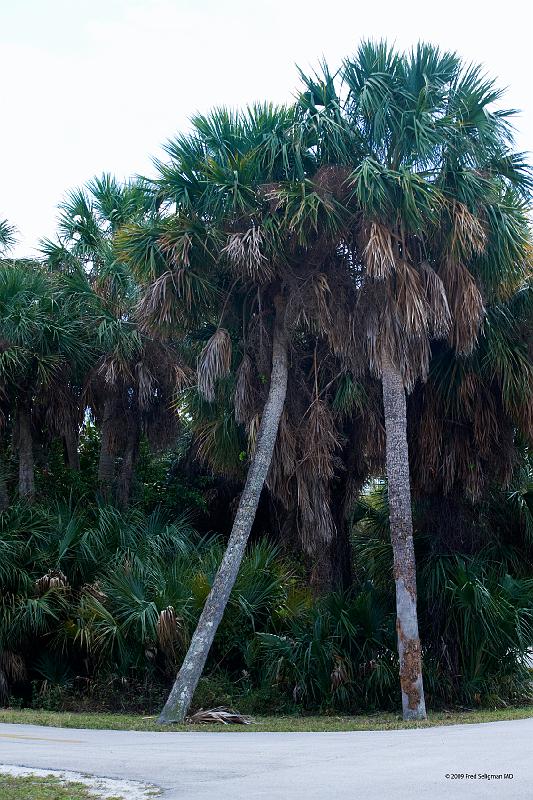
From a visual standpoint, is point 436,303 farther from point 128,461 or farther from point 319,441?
point 128,461

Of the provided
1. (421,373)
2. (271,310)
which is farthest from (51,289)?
(421,373)

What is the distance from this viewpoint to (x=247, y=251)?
1405cm

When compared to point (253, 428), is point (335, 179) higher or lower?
higher

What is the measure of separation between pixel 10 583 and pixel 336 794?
10.5 m

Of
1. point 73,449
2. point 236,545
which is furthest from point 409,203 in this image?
point 73,449

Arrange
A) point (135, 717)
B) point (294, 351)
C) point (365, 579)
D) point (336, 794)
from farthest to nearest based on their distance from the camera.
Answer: point (365, 579) → point (294, 351) → point (135, 717) → point (336, 794)

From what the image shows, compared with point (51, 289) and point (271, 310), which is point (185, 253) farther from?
point (51, 289)

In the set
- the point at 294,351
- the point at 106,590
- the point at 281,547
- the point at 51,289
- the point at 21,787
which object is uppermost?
the point at 51,289

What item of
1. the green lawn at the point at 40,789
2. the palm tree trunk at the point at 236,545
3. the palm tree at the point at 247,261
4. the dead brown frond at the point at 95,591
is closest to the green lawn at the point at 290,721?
the palm tree trunk at the point at 236,545

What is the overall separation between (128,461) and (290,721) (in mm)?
7812

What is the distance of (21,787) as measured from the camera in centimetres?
713

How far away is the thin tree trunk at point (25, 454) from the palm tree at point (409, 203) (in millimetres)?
7537

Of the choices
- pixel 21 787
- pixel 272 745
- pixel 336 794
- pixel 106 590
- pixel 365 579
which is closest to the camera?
pixel 336 794

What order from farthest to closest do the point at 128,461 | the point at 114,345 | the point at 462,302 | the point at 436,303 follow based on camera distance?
the point at 128,461 < the point at 114,345 < the point at 462,302 < the point at 436,303
